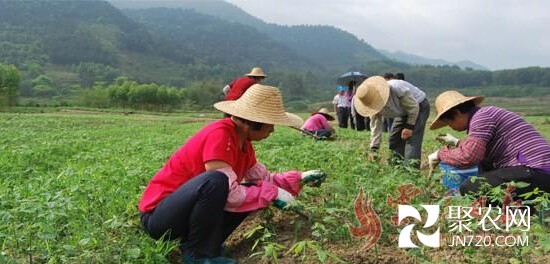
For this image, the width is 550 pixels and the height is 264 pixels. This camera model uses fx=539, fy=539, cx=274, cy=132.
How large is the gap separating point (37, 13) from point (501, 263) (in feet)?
587

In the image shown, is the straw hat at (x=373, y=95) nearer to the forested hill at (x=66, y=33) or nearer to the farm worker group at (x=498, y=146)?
the farm worker group at (x=498, y=146)

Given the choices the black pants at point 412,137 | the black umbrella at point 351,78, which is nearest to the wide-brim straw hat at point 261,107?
the black pants at point 412,137

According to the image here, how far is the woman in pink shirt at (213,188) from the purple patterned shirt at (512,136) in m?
1.66

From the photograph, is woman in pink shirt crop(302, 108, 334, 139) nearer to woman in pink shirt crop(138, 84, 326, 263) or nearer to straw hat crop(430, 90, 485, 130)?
straw hat crop(430, 90, 485, 130)

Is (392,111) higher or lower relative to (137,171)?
higher

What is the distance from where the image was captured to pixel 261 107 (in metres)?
3.28

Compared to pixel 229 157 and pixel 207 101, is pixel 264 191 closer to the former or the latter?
pixel 229 157

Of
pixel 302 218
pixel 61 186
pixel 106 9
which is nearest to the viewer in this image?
pixel 302 218

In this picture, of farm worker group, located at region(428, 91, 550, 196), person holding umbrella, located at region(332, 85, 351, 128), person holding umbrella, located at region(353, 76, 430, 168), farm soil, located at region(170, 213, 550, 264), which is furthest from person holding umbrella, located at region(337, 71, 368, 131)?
farm soil, located at region(170, 213, 550, 264)

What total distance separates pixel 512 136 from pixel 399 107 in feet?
6.77

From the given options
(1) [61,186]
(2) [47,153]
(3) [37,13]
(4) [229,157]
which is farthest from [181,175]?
(3) [37,13]

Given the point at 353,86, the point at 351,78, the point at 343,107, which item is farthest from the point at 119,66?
the point at 353,86

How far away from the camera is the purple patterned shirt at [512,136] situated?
412 centimetres

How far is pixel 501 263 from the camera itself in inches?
110
